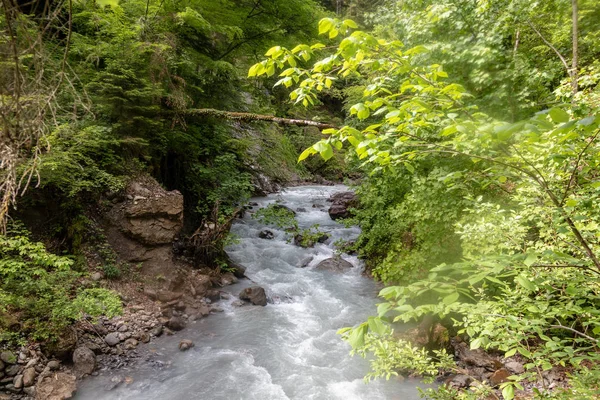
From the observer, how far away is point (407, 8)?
716 centimetres

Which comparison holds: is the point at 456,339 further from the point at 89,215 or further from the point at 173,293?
the point at 89,215

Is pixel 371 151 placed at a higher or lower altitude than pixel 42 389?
higher

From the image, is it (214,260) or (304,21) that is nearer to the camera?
(304,21)

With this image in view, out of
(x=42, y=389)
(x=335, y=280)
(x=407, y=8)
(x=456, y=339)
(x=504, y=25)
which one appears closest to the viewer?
(x=42, y=389)

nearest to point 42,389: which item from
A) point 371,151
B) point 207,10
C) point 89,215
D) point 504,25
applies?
point 89,215

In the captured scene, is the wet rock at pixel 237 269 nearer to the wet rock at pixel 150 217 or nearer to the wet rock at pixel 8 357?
the wet rock at pixel 150 217

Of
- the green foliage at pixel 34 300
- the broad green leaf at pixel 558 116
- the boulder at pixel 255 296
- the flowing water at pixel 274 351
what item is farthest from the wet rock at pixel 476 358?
the green foliage at pixel 34 300

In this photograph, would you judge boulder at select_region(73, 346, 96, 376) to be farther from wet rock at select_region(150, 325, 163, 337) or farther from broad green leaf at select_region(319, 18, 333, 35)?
broad green leaf at select_region(319, 18, 333, 35)

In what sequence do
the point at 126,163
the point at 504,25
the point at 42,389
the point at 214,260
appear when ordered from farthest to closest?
1. the point at 214,260
2. the point at 126,163
3. the point at 504,25
4. the point at 42,389

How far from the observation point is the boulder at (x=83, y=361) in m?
5.29

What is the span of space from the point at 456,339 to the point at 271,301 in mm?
4353

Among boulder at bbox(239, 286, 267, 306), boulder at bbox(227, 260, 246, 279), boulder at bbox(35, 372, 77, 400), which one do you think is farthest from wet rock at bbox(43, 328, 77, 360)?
boulder at bbox(227, 260, 246, 279)

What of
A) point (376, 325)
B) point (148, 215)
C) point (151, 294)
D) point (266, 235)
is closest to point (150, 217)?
point (148, 215)

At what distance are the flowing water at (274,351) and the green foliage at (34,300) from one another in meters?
1.10
